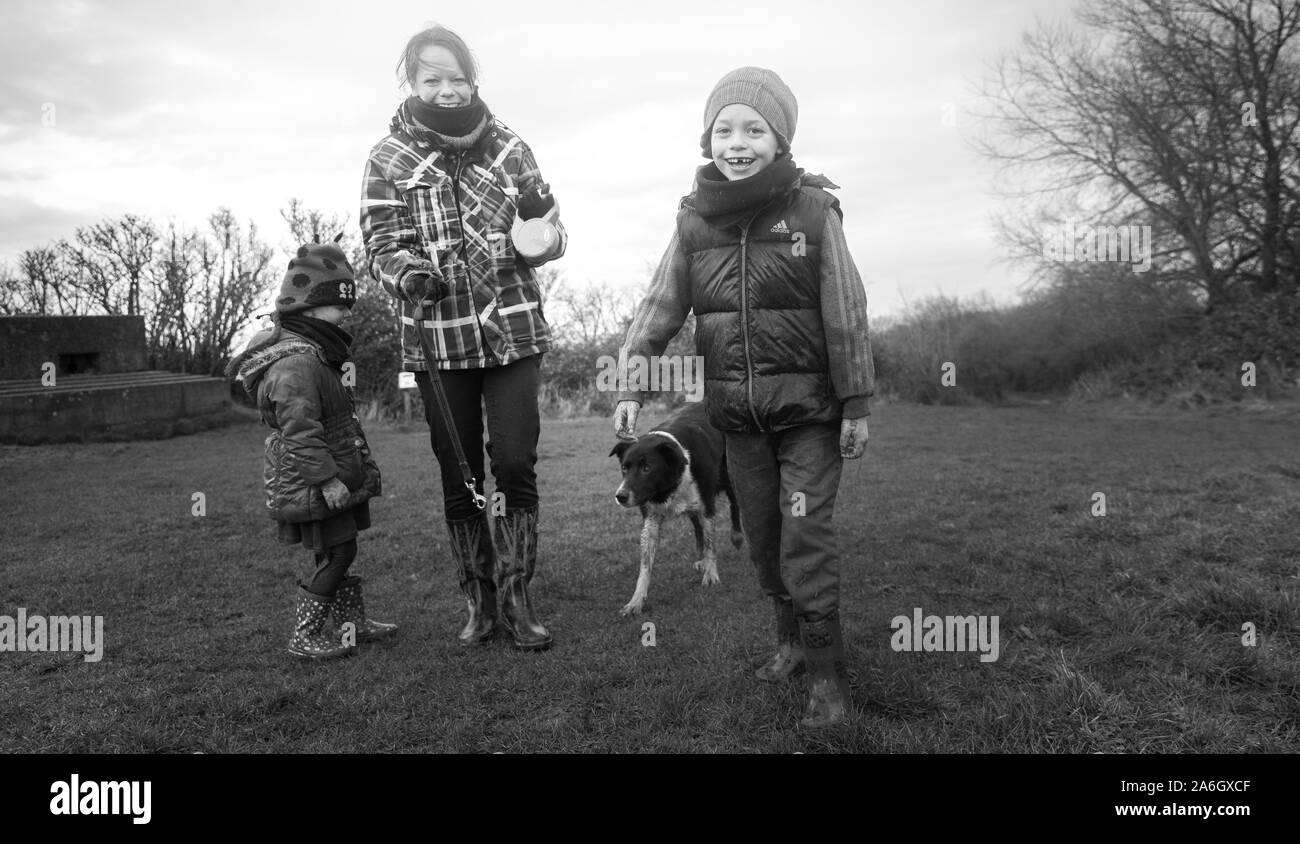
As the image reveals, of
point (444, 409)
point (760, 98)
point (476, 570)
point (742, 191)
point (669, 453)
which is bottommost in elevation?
point (476, 570)

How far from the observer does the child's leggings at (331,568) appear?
3430 millimetres

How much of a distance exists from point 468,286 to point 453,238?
0.22m

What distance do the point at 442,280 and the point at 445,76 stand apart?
0.83 m

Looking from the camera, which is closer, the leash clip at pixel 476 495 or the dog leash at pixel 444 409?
the dog leash at pixel 444 409

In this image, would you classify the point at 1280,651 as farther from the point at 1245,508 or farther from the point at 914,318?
the point at 914,318

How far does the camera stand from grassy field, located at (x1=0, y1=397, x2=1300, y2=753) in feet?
8.55

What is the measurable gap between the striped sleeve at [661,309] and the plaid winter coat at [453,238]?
0.59m

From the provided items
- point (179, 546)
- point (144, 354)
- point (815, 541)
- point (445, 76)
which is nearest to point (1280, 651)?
point (815, 541)

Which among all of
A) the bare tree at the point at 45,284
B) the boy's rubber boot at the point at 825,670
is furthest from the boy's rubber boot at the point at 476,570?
the bare tree at the point at 45,284

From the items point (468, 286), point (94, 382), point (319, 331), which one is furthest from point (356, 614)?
point (94, 382)

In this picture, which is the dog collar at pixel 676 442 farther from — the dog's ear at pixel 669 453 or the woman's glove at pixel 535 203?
the woman's glove at pixel 535 203

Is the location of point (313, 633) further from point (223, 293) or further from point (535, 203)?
point (223, 293)

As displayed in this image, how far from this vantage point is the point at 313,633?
11.2ft
